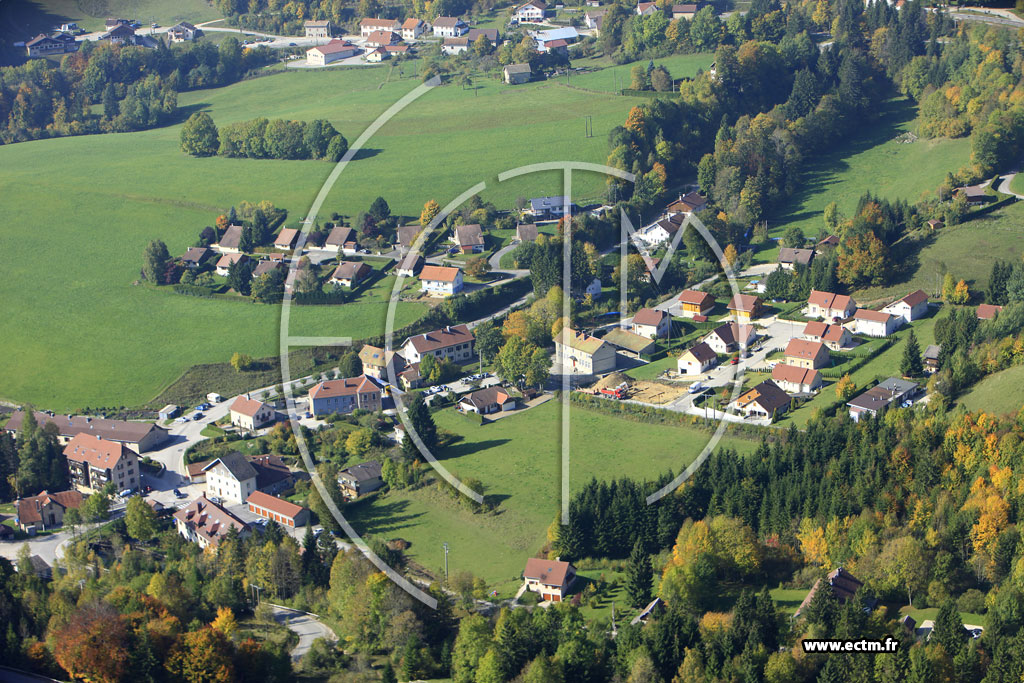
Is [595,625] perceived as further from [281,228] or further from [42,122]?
[42,122]

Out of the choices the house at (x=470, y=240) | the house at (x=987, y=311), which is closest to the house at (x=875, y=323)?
the house at (x=987, y=311)

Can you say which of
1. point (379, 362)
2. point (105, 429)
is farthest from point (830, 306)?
point (105, 429)

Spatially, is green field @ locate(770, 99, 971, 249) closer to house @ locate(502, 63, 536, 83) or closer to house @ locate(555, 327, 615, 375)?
house @ locate(555, 327, 615, 375)

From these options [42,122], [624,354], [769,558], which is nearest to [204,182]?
[42,122]

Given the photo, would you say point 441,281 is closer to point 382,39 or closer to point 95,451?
point 95,451

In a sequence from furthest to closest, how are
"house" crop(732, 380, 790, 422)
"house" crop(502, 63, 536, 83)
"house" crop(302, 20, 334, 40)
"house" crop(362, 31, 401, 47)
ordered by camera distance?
"house" crop(302, 20, 334, 40)
"house" crop(362, 31, 401, 47)
"house" crop(502, 63, 536, 83)
"house" crop(732, 380, 790, 422)

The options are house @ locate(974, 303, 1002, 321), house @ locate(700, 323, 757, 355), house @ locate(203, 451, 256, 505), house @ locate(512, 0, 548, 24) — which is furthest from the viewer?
house @ locate(512, 0, 548, 24)

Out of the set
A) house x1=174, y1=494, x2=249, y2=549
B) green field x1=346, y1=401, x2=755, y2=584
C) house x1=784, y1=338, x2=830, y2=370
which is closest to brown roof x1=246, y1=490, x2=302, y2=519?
house x1=174, y1=494, x2=249, y2=549
